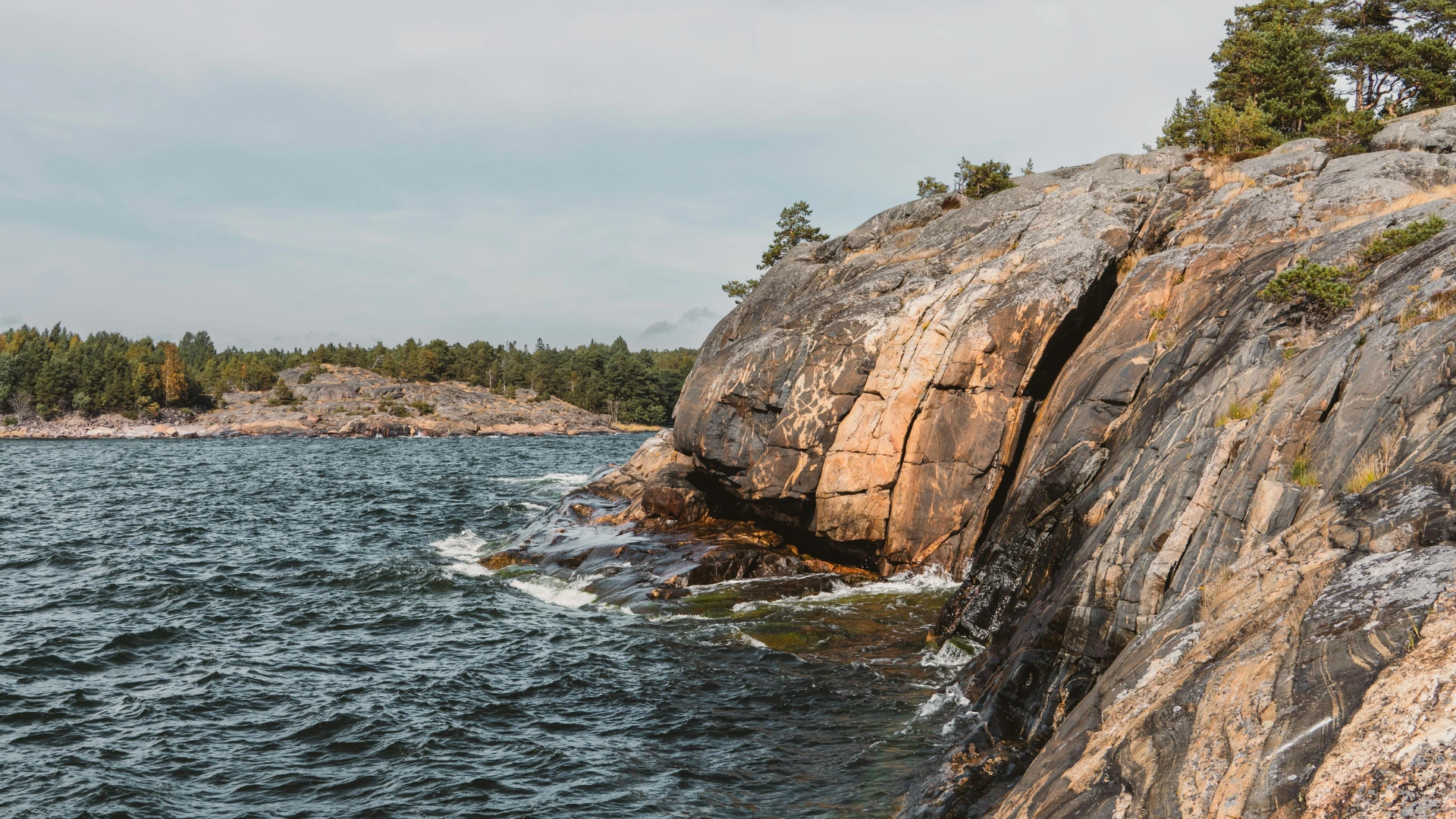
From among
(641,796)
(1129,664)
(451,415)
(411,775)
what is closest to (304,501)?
(411,775)

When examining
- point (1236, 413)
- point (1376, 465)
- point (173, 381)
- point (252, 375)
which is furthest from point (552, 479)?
point (252, 375)

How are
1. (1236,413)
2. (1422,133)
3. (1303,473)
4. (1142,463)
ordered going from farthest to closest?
(1422,133)
(1142,463)
(1236,413)
(1303,473)

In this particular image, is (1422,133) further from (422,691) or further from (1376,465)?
(422,691)

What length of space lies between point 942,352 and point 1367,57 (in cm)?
2842

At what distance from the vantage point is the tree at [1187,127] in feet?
113

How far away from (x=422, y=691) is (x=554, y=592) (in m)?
8.19

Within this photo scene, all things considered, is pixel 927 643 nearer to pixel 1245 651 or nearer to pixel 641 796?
pixel 641 796

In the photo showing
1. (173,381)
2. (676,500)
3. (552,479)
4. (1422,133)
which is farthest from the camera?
(173,381)

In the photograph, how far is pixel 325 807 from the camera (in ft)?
41.0

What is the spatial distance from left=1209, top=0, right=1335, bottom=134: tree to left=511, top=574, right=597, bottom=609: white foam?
3057 cm

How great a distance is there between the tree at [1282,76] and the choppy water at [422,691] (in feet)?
91.4

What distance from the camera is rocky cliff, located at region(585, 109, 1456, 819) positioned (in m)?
6.46

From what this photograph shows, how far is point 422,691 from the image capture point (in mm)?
17344

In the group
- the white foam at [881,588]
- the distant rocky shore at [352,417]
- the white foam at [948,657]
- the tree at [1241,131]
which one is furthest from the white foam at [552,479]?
the distant rocky shore at [352,417]
